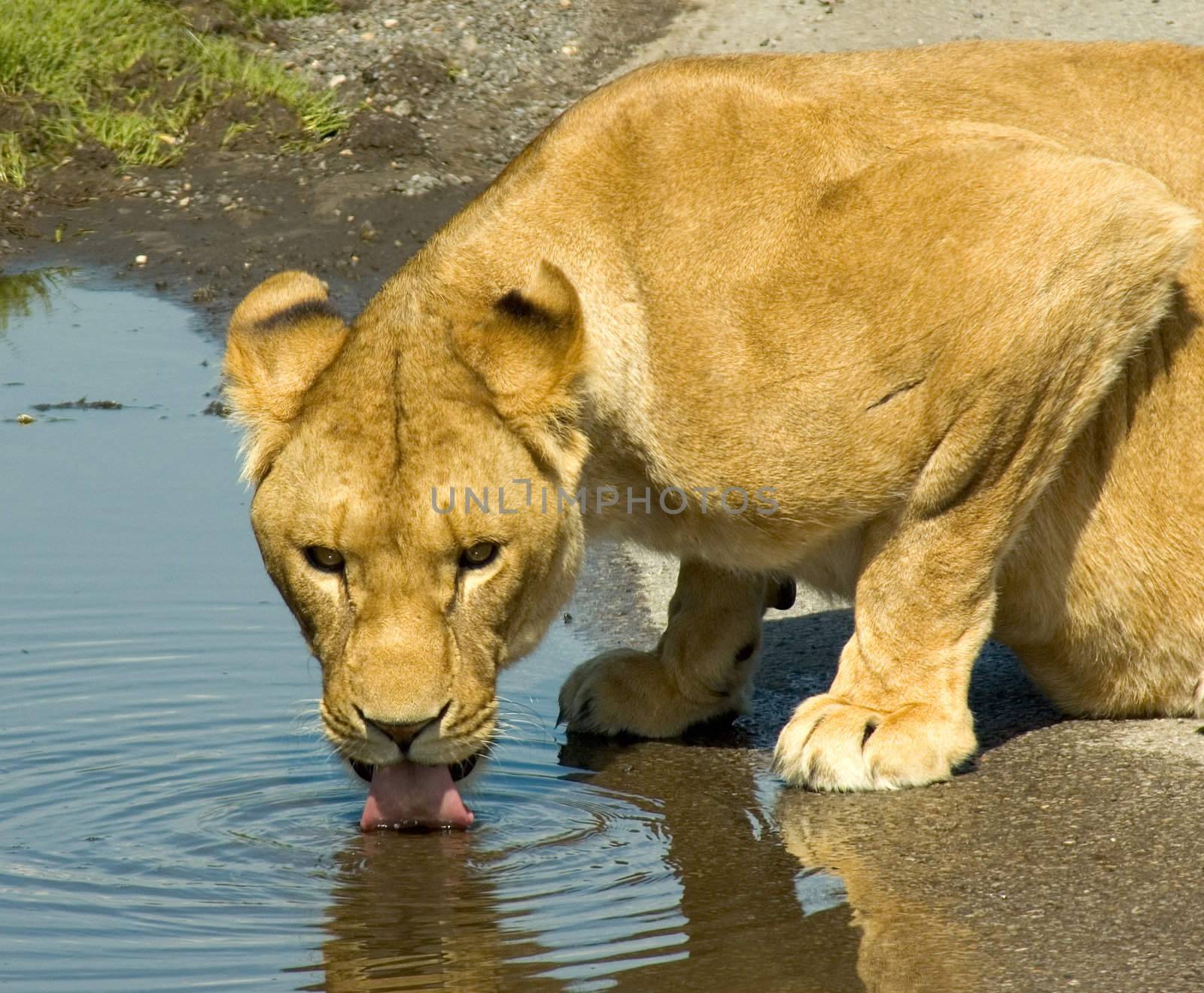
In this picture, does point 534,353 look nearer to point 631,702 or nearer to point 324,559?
point 324,559

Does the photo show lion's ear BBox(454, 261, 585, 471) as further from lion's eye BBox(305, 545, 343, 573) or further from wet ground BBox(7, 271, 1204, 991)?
wet ground BBox(7, 271, 1204, 991)

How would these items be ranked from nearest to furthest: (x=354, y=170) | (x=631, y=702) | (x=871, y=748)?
(x=871, y=748) → (x=631, y=702) → (x=354, y=170)

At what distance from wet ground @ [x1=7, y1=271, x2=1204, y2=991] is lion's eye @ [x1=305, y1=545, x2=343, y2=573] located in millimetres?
562

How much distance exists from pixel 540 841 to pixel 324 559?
81 centimetres

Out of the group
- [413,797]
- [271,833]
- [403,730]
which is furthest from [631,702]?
[403,730]

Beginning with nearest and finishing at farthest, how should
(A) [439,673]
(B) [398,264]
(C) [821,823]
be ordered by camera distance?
(A) [439,673]
(C) [821,823]
(B) [398,264]

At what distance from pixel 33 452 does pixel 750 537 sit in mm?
4099

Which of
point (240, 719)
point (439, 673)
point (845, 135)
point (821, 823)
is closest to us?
point (439, 673)

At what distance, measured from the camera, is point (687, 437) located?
449 centimetres

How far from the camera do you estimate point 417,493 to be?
405 cm

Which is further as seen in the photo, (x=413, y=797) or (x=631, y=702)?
(x=631, y=702)

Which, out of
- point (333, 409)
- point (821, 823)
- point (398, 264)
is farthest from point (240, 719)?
point (398, 264)

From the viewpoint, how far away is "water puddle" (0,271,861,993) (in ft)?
12.2

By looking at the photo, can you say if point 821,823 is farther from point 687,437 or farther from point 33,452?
point 33,452
